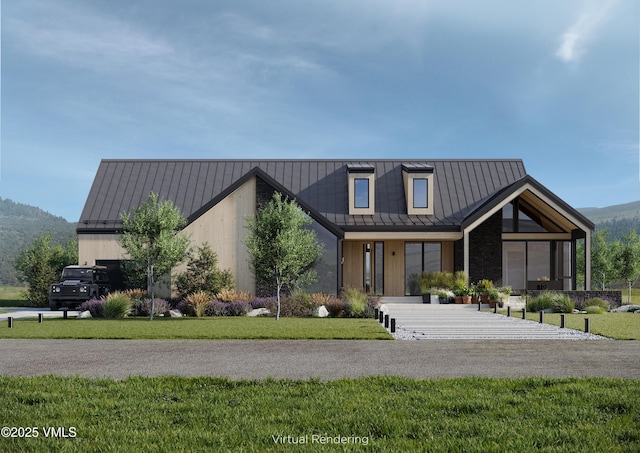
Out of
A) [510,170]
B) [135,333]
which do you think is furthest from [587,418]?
[510,170]

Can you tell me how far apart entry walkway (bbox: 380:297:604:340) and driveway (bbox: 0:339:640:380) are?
4.74 ft

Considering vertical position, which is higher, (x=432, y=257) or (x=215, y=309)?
(x=432, y=257)

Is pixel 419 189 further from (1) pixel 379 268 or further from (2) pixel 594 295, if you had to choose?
(2) pixel 594 295

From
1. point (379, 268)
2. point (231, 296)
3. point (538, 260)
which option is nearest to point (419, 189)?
point (379, 268)

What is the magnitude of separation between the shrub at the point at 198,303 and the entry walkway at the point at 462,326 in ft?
24.1

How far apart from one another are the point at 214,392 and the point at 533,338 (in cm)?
1038

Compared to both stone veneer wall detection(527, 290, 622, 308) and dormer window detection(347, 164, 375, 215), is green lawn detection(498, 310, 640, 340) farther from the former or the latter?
dormer window detection(347, 164, 375, 215)

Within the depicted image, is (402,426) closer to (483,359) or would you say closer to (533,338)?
(483,359)

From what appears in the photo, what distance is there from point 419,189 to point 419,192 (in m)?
0.16

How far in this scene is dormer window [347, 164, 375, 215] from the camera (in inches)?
1300

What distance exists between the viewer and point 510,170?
3591 cm

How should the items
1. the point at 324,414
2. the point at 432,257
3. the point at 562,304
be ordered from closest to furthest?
1. the point at 324,414
2. the point at 562,304
3. the point at 432,257

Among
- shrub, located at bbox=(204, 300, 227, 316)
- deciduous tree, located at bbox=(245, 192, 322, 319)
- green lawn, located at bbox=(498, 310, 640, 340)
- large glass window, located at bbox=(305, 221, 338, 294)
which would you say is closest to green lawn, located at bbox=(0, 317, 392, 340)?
deciduous tree, located at bbox=(245, 192, 322, 319)

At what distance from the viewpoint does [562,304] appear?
27.6 metres
